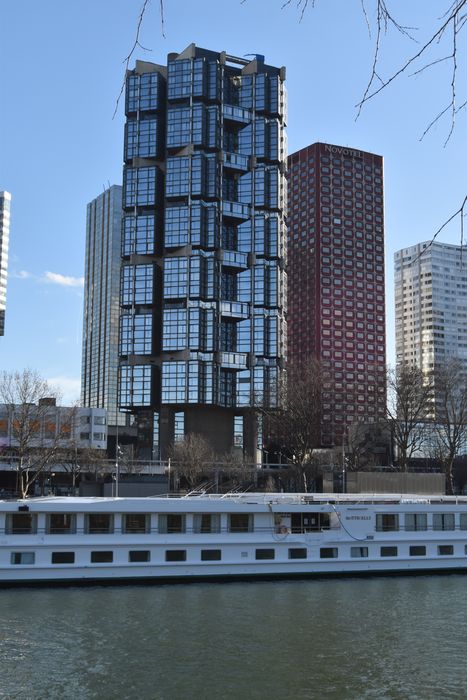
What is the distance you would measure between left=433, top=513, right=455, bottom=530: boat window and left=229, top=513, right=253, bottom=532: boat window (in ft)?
36.4

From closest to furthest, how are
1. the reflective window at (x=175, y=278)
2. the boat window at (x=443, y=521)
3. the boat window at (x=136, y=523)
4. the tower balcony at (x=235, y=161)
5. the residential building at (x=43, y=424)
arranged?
the boat window at (x=136, y=523) → the boat window at (x=443, y=521) → the residential building at (x=43, y=424) → the reflective window at (x=175, y=278) → the tower balcony at (x=235, y=161)

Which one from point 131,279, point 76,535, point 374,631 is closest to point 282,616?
point 374,631

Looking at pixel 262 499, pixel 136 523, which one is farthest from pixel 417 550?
pixel 136 523

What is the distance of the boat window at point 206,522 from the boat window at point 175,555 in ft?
4.68

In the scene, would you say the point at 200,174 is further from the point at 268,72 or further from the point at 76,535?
the point at 76,535

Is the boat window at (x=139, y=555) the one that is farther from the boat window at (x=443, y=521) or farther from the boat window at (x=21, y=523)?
the boat window at (x=443, y=521)

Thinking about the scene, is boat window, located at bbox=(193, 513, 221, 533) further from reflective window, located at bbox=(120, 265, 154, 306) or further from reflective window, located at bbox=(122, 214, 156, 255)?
reflective window, located at bbox=(122, 214, 156, 255)

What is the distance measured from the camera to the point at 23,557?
129ft

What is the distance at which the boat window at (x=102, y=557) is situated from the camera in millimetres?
39812

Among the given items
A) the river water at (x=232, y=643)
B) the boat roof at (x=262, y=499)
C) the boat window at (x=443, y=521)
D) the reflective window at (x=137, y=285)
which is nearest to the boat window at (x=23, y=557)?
the river water at (x=232, y=643)

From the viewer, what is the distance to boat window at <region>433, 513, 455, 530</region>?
148 ft

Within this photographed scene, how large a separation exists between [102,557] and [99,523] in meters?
1.84

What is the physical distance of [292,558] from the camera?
42.1 meters

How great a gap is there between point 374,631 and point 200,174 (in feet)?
304
